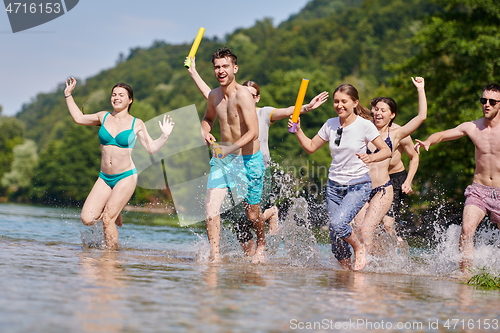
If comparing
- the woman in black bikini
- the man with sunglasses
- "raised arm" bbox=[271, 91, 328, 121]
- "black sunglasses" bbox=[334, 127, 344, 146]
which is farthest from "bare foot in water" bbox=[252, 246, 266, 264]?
the man with sunglasses

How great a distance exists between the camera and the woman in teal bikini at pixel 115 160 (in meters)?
8.98

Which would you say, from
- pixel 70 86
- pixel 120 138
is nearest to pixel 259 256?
pixel 120 138

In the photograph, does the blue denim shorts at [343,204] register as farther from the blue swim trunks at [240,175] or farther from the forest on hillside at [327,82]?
Result: the forest on hillside at [327,82]

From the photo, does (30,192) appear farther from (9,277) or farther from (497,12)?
(9,277)

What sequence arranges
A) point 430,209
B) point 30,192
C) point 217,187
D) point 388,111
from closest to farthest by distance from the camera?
point 217,187
point 388,111
point 430,209
point 30,192

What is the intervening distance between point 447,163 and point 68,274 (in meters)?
25.7

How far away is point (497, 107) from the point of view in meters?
8.00

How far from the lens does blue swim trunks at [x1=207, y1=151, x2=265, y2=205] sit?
7941mm

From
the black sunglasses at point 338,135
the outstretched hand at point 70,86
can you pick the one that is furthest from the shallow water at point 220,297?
the outstretched hand at point 70,86

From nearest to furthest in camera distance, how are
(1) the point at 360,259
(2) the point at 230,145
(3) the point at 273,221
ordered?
(2) the point at 230,145 < (1) the point at 360,259 < (3) the point at 273,221

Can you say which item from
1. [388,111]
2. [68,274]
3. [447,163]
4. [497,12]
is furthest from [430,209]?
[68,274]

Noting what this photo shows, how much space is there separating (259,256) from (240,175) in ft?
3.81

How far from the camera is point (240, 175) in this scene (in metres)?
8.10

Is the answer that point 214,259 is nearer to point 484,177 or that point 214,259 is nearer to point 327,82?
point 484,177
